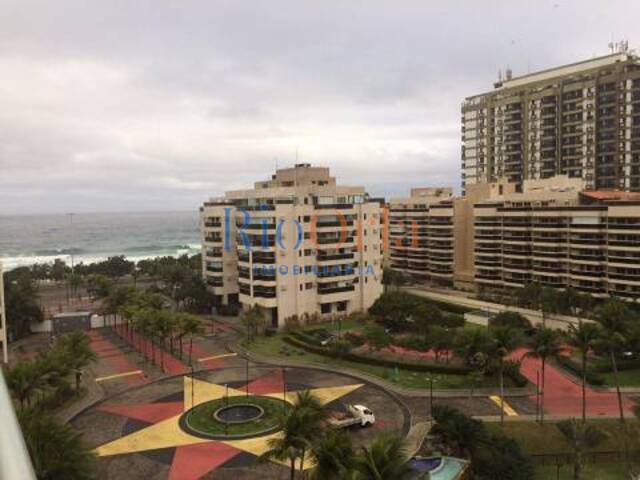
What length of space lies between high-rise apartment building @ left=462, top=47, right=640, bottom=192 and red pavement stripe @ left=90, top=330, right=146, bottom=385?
67907 mm

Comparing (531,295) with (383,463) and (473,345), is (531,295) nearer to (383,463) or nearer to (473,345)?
(473,345)

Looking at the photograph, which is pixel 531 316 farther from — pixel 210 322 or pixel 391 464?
pixel 391 464

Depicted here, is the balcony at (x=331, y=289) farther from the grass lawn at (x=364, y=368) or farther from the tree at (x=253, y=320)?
the grass lawn at (x=364, y=368)

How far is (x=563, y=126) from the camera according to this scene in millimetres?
110062

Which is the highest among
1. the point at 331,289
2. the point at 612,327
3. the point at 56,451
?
the point at 612,327

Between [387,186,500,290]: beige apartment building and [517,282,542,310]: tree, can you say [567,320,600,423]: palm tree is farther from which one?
[387,186,500,290]: beige apartment building

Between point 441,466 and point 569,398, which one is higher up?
point 441,466

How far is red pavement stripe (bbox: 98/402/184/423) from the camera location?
3950 centimetres

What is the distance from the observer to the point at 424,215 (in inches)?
3964

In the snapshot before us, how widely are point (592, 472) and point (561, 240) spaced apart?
162ft

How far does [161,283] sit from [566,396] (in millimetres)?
84391

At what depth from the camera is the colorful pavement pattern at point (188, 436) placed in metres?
32.8

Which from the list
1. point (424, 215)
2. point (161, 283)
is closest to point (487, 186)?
point (424, 215)

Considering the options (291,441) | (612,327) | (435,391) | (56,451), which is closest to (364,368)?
(435,391)
